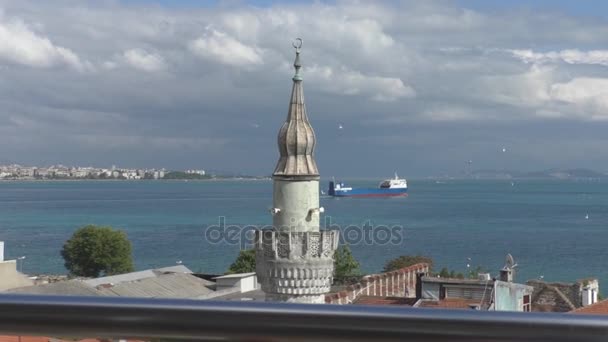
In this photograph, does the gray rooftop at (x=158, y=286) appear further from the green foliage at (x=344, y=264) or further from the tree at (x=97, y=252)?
the tree at (x=97, y=252)

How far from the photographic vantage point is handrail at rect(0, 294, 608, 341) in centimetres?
114

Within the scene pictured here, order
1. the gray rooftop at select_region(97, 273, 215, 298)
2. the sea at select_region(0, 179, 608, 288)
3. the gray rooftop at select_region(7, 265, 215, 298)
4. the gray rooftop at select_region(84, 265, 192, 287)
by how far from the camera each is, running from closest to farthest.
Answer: the gray rooftop at select_region(7, 265, 215, 298)
the gray rooftop at select_region(97, 273, 215, 298)
the gray rooftop at select_region(84, 265, 192, 287)
the sea at select_region(0, 179, 608, 288)

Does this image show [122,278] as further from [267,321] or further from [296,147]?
[267,321]

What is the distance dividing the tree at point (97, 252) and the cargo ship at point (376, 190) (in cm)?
10575

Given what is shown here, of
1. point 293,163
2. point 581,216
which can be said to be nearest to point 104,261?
point 293,163

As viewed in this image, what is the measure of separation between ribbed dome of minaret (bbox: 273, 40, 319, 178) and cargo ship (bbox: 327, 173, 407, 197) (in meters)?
136

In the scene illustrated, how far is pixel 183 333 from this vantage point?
A: 121 cm

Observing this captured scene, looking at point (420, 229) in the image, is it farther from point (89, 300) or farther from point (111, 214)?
point (89, 300)

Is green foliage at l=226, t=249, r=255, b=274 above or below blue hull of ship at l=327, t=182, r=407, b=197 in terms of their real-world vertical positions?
below

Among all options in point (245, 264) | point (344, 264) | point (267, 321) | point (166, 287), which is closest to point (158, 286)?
point (166, 287)

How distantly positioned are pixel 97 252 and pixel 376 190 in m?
115

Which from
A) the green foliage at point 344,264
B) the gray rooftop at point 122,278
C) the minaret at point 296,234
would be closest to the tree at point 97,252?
the gray rooftop at point 122,278

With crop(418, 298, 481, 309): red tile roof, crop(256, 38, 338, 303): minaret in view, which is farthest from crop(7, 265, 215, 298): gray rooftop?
crop(256, 38, 338, 303): minaret

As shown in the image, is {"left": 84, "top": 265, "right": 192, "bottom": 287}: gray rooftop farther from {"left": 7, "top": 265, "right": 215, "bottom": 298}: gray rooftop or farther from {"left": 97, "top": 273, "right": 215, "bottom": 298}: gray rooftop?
{"left": 97, "top": 273, "right": 215, "bottom": 298}: gray rooftop
